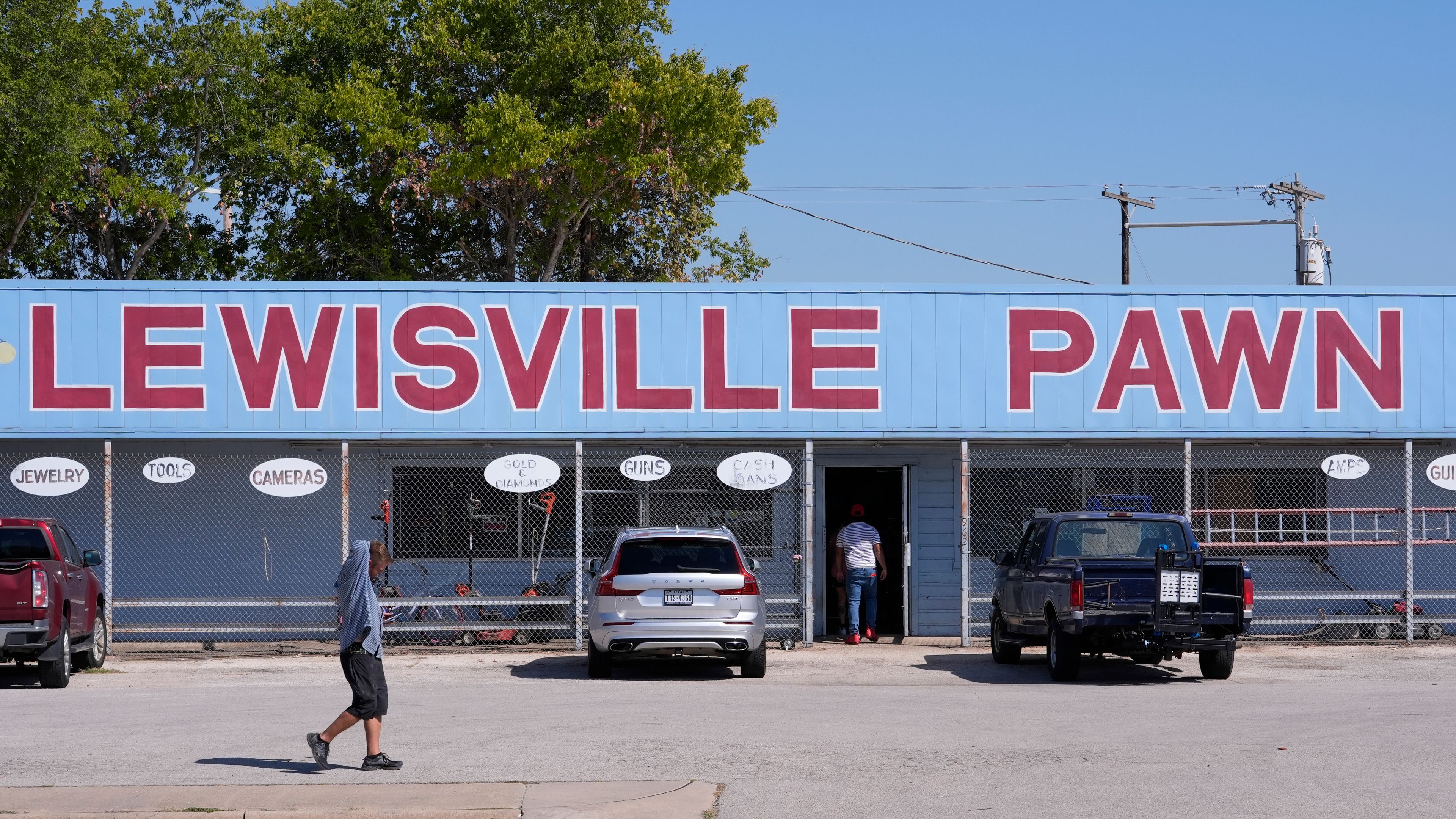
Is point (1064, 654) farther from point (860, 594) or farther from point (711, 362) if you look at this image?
point (711, 362)

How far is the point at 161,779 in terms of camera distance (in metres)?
9.77

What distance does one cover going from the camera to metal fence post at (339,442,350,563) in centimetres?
1841

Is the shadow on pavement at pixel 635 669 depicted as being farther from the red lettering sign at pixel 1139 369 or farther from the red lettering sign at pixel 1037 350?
the red lettering sign at pixel 1139 369

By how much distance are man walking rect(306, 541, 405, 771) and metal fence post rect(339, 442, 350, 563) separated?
7720 mm

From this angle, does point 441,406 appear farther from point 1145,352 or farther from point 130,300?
point 1145,352

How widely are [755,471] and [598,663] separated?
4.36m

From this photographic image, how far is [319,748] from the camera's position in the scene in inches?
392

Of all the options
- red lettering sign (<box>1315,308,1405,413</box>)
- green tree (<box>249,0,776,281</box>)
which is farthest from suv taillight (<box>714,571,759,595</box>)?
green tree (<box>249,0,776,281</box>)

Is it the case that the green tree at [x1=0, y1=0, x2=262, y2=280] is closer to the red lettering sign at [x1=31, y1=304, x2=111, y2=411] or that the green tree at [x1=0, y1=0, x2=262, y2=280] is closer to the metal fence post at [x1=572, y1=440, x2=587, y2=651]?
the red lettering sign at [x1=31, y1=304, x2=111, y2=411]

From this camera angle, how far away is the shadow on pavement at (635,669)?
53.7 feet

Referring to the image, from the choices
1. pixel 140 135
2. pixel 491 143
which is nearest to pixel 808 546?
pixel 491 143

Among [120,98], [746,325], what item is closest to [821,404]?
[746,325]

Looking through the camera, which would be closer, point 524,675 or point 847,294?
point 524,675

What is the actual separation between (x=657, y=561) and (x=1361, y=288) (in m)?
11.1
